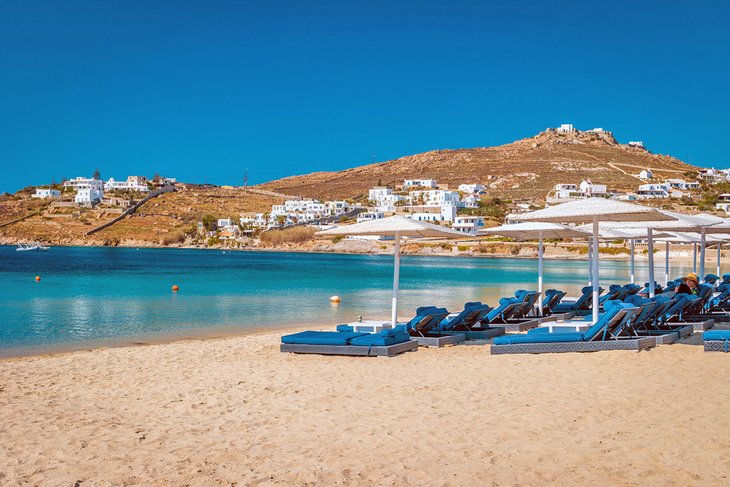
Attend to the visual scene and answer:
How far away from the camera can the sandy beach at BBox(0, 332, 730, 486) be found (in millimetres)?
4926

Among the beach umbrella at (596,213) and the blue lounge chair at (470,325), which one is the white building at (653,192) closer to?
the blue lounge chair at (470,325)

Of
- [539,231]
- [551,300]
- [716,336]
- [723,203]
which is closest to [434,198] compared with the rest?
[723,203]

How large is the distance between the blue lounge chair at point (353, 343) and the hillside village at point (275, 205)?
82.5m

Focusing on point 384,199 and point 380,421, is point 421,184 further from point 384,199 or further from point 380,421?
point 380,421

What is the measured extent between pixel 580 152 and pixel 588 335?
152 meters

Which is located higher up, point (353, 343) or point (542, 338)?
point (542, 338)

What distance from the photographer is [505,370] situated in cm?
845

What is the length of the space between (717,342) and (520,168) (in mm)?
133043

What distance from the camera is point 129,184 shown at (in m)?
157

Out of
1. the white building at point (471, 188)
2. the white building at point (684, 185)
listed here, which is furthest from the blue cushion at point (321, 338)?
the white building at point (471, 188)

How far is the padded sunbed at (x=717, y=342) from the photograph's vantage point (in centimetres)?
903

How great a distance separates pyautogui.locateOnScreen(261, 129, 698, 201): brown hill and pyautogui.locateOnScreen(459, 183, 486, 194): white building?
7.97 feet

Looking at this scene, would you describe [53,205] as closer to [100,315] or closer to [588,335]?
[100,315]

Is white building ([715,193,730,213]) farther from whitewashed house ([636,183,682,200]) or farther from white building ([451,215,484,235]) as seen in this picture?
white building ([451,215,484,235])
